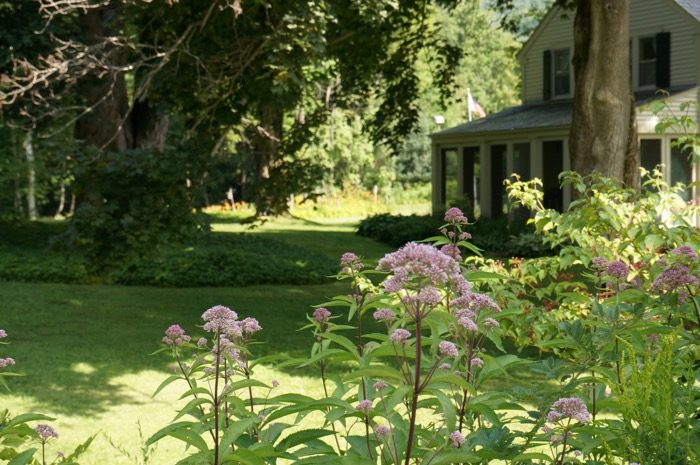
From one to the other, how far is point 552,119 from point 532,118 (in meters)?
1.18

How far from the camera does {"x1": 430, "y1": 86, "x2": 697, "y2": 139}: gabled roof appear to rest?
74.6 ft

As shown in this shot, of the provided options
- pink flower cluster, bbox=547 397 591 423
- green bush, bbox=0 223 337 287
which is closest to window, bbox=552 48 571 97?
green bush, bbox=0 223 337 287

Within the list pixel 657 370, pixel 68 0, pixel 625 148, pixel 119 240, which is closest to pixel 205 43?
pixel 68 0

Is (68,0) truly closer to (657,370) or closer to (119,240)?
(119,240)

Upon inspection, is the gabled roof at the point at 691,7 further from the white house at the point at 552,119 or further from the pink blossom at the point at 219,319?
the pink blossom at the point at 219,319

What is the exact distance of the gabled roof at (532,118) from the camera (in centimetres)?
2275

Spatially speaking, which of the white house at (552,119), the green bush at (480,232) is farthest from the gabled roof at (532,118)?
the green bush at (480,232)

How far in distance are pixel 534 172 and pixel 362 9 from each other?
12.9 m

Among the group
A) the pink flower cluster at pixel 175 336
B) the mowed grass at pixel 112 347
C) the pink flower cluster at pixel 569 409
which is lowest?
the mowed grass at pixel 112 347

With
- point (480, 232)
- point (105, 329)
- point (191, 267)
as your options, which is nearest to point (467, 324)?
point (105, 329)

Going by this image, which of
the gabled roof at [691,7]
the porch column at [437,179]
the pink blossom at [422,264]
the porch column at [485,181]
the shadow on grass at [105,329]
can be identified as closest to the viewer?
the pink blossom at [422,264]

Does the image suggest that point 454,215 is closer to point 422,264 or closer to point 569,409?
point 569,409

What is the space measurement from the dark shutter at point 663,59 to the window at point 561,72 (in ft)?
9.95

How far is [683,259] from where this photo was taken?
316 cm
